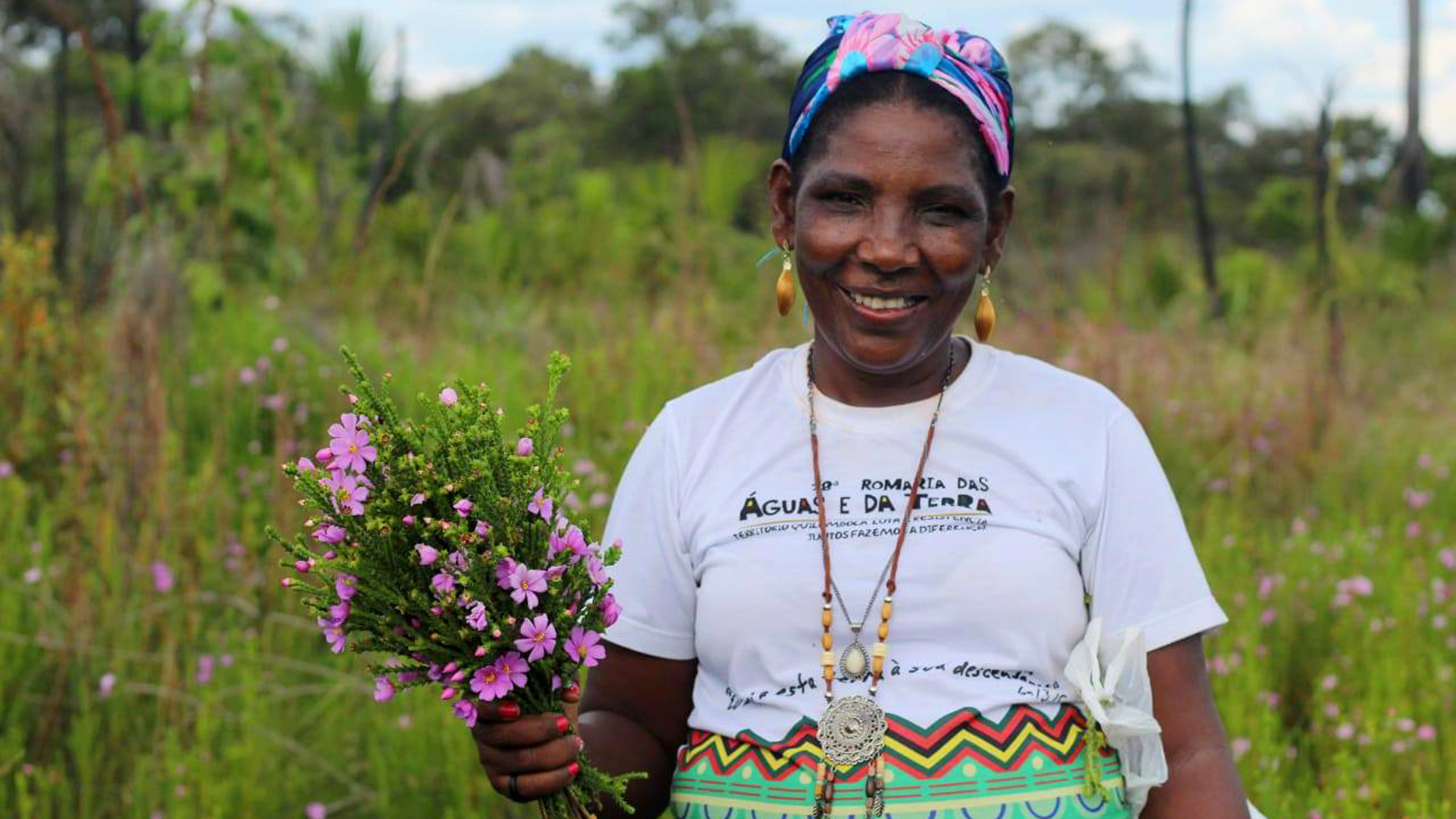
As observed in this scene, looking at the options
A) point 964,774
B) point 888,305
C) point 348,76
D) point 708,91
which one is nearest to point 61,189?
point 348,76

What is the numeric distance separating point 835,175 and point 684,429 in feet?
1.54

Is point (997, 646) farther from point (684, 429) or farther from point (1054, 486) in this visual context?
point (684, 429)

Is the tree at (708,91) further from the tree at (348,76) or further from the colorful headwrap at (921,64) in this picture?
the colorful headwrap at (921,64)

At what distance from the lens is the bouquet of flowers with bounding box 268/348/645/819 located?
174cm

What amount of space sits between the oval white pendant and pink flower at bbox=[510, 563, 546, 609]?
1.77 feet

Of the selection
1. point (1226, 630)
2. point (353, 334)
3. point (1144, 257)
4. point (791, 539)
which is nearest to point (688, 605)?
point (791, 539)

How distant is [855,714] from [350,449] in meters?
0.80

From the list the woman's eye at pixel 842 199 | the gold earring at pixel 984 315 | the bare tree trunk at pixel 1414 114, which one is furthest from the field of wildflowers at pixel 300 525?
the bare tree trunk at pixel 1414 114

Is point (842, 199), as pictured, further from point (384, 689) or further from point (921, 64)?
point (384, 689)

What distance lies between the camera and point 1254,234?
73.5ft

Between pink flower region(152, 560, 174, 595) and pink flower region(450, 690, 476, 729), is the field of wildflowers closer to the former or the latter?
pink flower region(152, 560, 174, 595)

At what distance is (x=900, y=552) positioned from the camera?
2117 millimetres

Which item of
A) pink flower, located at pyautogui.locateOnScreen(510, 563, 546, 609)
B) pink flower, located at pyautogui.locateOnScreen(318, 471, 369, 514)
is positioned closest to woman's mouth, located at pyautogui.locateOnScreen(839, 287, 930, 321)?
pink flower, located at pyautogui.locateOnScreen(510, 563, 546, 609)

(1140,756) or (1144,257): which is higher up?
(1144,257)
